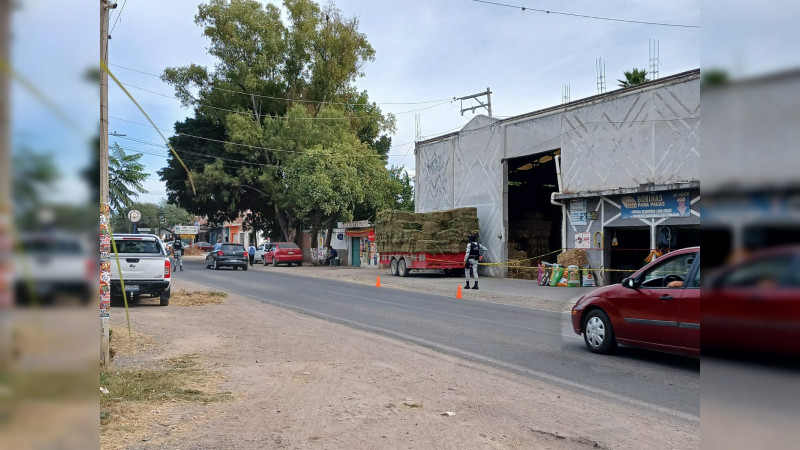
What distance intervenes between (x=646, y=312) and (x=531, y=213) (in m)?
21.9

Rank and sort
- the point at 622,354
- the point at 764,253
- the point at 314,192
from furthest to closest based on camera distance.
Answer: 1. the point at 314,192
2. the point at 622,354
3. the point at 764,253

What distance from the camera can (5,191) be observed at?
3.68ft

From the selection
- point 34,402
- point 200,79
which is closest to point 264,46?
point 200,79

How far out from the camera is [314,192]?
36656 mm

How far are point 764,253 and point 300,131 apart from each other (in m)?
41.2

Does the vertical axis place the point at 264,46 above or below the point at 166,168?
above

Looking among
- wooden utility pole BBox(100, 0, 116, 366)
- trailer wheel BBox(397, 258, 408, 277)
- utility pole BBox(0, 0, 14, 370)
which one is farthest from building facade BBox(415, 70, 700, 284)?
utility pole BBox(0, 0, 14, 370)

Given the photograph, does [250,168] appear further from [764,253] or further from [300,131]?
[764,253]

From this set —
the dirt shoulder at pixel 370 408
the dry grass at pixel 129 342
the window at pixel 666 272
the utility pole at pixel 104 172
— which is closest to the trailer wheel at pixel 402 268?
the dry grass at pixel 129 342

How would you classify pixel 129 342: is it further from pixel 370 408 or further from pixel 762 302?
pixel 762 302

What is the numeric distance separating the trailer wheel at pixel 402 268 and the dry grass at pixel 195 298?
42.6 feet

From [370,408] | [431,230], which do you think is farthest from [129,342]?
[431,230]

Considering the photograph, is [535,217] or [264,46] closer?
[535,217]

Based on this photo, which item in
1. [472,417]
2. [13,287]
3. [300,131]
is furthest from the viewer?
[300,131]
